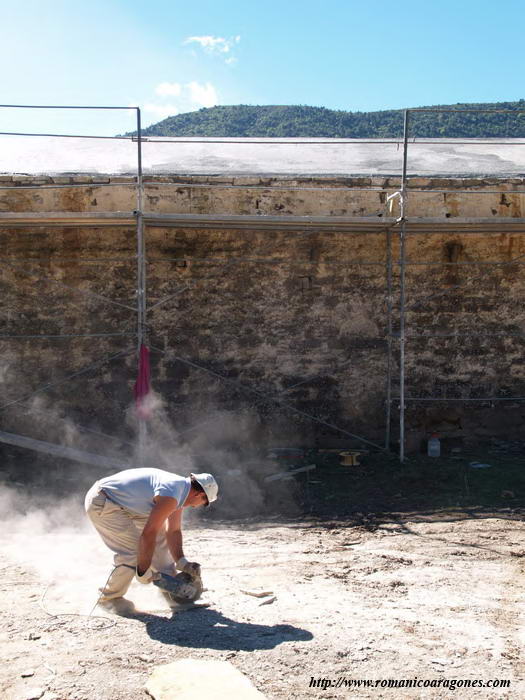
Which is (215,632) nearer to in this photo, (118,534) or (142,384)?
(118,534)

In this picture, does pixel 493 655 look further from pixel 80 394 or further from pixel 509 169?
pixel 509 169

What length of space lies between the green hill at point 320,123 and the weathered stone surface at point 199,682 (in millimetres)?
19560

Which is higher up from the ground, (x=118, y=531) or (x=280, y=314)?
(x=280, y=314)

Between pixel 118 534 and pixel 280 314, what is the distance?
14.4ft

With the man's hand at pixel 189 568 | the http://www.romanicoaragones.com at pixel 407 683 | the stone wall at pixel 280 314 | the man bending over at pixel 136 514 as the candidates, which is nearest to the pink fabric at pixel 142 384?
the stone wall at pixel 280 314

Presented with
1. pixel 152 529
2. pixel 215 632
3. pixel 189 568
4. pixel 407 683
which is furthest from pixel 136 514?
pixel 407 683

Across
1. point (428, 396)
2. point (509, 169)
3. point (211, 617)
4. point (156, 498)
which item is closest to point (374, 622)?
point (211, 617)

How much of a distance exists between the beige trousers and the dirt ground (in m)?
0.18

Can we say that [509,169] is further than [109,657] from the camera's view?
Yes

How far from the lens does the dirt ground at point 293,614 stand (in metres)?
3.24

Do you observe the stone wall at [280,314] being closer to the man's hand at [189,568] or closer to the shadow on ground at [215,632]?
the man's hand at [189,568]

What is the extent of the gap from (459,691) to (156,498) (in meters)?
1.81

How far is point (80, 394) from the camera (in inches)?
314

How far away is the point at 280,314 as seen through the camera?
8125mm
